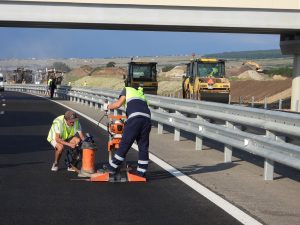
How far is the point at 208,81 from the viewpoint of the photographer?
33500 millimetres

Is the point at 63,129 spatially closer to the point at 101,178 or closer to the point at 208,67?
the point at 101,178

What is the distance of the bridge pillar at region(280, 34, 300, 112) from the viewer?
4016cm

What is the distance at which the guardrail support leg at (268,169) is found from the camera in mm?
9500

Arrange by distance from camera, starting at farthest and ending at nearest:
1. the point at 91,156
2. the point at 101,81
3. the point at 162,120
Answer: the point at 101,81 < the point at 162,120 < the point at 91,156

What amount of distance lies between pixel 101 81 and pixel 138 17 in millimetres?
57972

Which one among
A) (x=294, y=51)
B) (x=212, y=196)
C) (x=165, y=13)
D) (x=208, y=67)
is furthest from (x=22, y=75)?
(x=212, y=196)

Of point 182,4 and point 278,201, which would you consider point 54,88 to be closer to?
point 182,4

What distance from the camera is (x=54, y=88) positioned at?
49969 mm

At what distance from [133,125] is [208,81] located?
24.7 metres

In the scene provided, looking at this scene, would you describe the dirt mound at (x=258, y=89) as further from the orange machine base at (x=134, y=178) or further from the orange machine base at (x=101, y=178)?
the orange machine base at (x=101, y=178)

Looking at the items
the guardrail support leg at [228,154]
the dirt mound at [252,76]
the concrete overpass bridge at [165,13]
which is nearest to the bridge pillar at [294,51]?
the concrete overpass bridge at [165,13]

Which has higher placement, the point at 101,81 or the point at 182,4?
the point at 182,4

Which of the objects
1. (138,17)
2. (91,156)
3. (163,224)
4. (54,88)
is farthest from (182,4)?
(163,224)

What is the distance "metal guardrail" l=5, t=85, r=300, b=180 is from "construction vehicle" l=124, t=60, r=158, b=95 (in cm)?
2417
